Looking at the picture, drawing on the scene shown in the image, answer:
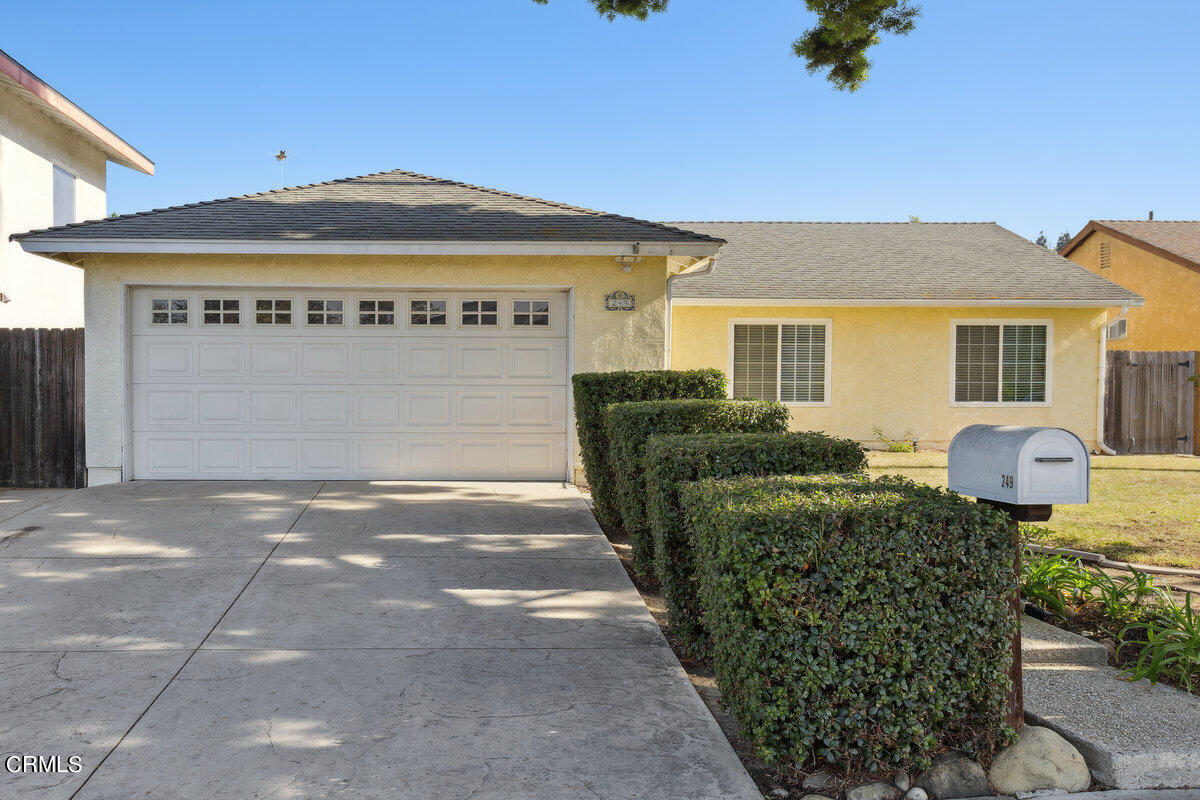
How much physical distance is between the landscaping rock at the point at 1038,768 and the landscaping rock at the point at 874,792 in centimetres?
43

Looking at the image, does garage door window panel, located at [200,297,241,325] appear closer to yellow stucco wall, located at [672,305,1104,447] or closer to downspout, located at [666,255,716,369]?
downspout, located at [666,255,716,369]

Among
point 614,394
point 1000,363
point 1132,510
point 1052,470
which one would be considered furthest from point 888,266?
point 1052,470

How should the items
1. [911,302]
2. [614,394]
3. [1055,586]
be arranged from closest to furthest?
[1055,586] < [614,394] < [911,302]

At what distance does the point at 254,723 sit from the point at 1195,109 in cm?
2342

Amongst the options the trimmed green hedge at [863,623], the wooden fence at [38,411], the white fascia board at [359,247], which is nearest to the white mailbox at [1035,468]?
the trimmed green hedge at [863,623]

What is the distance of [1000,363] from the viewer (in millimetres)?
15039

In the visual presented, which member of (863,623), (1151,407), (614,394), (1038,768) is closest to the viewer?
(863,623)

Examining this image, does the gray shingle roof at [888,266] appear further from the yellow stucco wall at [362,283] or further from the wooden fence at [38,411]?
the wooden fence at [38,411]

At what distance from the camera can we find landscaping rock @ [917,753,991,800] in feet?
9.81

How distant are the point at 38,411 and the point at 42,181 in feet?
17.1

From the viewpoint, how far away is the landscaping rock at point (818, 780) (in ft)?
9.80

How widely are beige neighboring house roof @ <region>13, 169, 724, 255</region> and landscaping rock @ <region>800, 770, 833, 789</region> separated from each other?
7.30m

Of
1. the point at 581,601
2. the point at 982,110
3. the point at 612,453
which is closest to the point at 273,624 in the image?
the point at 581,601

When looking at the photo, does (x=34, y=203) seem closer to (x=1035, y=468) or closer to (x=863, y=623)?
Result: (x=863, y=623)
